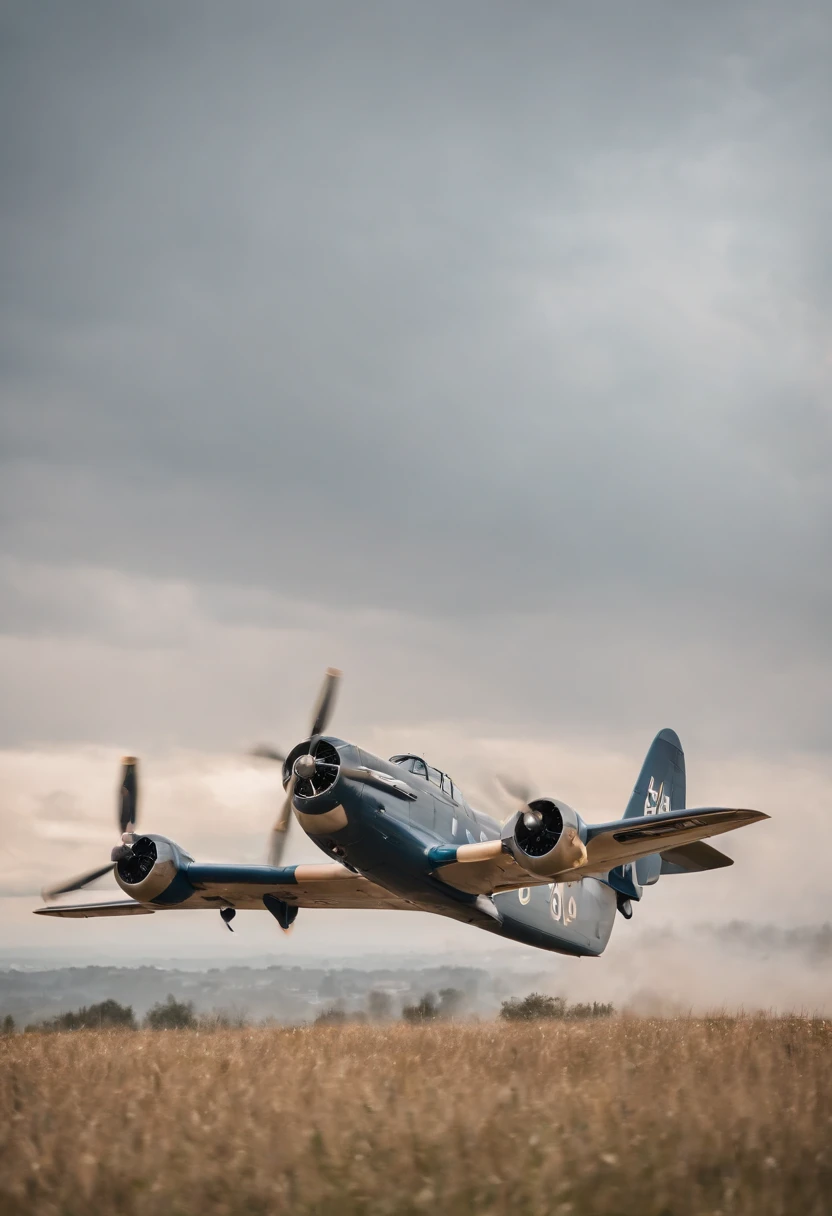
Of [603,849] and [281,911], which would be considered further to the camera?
[281,911]

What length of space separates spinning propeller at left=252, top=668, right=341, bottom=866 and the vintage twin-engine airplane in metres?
0.03

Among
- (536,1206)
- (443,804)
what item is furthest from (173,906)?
(536,1206)

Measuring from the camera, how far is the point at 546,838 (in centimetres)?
1933

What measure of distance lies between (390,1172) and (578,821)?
1332 cm

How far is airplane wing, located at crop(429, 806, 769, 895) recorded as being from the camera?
18766mm

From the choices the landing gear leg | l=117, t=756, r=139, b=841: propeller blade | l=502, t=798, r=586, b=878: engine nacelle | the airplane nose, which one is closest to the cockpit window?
the airplane nose

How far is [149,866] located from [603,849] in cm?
1051

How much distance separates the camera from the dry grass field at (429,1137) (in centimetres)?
627

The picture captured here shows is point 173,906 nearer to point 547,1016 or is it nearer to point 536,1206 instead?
point 547,1016

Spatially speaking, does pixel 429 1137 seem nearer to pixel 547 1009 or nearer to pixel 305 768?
pixel 305 768

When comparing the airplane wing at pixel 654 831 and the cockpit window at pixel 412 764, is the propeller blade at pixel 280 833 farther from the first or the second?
the airplane wing at pixel 654 831

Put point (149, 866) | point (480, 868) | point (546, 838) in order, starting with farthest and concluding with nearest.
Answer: point (149, 866) → point (480, 868) → point (546, 838)

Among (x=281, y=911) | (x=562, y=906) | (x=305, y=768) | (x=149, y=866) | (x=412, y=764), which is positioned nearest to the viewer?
(x=305, y=768)

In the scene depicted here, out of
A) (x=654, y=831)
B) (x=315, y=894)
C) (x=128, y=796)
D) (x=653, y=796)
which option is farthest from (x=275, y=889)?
(x=653, y=796)
